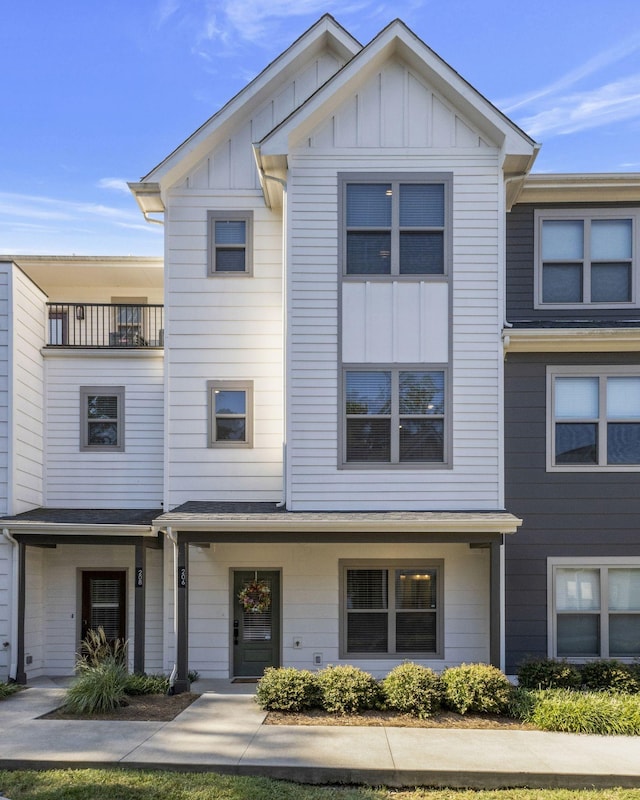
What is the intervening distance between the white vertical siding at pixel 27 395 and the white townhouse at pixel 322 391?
75 mm

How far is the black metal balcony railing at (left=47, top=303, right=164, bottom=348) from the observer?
14.8 meters

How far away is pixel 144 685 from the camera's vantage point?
1073 centimetres

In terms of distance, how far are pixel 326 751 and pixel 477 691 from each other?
2549 millimetres

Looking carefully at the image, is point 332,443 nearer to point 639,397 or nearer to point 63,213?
point 639,397

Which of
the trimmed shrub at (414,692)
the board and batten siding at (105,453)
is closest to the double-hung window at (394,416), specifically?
the trimmed shrub at (414,692)

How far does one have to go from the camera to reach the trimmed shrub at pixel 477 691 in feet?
31.6

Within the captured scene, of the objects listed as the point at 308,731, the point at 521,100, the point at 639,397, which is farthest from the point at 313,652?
the point at 521,100

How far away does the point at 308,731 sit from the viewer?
8.87 meters

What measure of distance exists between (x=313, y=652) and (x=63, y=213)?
1629 cm

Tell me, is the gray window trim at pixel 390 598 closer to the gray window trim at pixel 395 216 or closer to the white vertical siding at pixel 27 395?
the gray window trim at pixel 395 216

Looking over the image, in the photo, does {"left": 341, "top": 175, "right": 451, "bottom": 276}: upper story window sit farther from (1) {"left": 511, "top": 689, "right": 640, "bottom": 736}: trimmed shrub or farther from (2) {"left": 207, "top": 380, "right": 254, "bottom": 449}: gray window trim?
(1) {"left": 511, "top": 689, "right": 640, "bottom": 736}: trimmed shrub

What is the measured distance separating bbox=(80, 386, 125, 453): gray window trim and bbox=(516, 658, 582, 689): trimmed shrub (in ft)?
25.6

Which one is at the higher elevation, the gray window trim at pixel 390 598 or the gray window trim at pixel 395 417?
the gray window trim at pixel 395 417

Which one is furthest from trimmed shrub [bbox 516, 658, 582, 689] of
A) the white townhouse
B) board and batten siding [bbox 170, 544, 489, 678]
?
board and batten siding [bbox 170, 544, 489, 678]
